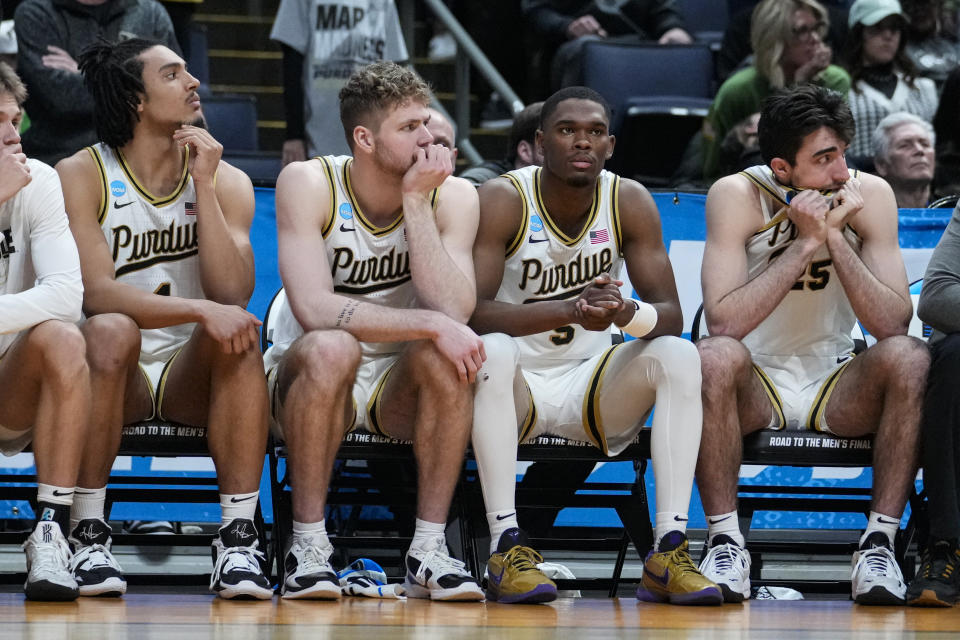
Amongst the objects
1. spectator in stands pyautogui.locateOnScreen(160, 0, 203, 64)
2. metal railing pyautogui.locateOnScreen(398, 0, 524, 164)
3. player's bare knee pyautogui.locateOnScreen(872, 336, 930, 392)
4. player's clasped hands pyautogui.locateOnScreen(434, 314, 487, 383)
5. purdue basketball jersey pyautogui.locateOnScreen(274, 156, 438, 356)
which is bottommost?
player's bare knee pyautogui.locateOnScreen(872, 336, 930, 392)

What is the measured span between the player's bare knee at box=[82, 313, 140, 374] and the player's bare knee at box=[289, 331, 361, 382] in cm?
49

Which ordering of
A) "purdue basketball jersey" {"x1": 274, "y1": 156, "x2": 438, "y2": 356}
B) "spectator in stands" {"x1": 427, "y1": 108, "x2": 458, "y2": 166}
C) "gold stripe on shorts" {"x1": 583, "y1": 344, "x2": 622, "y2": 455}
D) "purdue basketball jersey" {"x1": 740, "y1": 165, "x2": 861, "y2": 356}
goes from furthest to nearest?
"spectator in stands" {"x1": 427, "y1": 108, "x2": 458, "y2": 166} < "purdue basketball jersey" {"x1": 740, "y1": 165, "x2": 861, "y2": 356} < "purdue basketball jersey" {"x1": 274, "y1": 156, "x2": 438, "y2": 356} < "gold stripe on shorts" {"x1": 583, "y1": 344, "x2": 622, "y2": 455}

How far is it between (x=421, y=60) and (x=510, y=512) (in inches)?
226

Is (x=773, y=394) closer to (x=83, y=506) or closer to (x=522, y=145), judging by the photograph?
(x=522, y=145)

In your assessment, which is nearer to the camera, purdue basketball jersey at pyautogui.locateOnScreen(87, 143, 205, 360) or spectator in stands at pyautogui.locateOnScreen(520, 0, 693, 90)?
purdue basketball jersey at pyautogui.locateOnScreen(87, 143, 205, 360)

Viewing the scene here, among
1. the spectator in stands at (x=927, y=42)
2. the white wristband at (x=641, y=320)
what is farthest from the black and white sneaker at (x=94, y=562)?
the spectator in stands at (x=927, y=42)

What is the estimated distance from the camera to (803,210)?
16.0ft

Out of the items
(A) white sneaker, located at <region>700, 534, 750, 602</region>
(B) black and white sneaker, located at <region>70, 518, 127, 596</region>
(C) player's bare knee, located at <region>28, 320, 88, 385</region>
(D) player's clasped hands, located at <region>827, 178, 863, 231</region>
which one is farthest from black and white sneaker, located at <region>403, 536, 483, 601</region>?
(D) player's clasped hands, located at <region>827, 178, 863, 231</region>

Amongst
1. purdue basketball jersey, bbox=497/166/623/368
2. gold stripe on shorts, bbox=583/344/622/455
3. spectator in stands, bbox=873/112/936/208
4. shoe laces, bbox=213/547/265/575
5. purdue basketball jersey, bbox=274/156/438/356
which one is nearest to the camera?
shoe laces, bbox=213/547/265/575

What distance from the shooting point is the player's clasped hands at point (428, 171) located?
4676 mm

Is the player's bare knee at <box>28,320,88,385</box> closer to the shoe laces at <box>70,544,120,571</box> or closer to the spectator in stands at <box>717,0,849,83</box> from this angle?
the shoe laces at <box>70,544,120,571</box>

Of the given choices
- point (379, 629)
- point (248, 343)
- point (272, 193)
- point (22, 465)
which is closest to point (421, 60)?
point (272, 193)

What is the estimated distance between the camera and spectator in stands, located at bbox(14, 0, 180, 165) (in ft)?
21.8

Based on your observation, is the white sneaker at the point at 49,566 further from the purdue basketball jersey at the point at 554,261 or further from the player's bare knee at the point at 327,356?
the purdue basketball jersey at the point at 554,261
